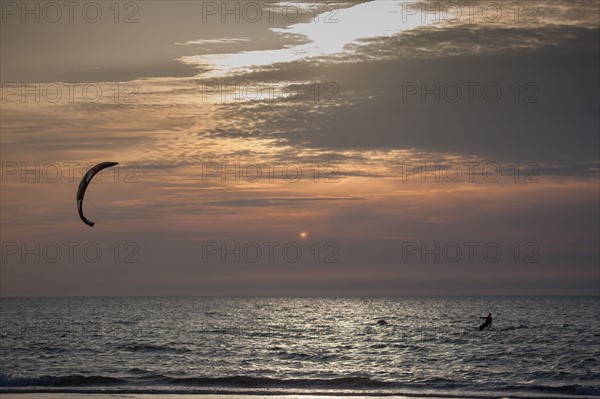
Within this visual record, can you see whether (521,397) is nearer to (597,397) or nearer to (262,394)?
(597,397)

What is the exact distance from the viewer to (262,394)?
34.3 m

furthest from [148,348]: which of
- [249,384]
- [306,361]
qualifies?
[249,384]

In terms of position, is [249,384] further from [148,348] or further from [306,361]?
[148,348]

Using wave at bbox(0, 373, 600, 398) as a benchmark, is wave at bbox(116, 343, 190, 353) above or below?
below

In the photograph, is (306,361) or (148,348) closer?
(306,361)

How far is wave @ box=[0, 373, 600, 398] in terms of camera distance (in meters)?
37.6

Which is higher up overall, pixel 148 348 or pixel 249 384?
pixel 249 384

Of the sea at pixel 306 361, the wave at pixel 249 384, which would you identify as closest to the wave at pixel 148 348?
the sea at pixel 306 361

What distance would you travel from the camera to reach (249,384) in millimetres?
39281

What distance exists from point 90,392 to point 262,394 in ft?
25.5

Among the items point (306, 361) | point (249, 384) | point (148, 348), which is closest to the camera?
point (249, 384)

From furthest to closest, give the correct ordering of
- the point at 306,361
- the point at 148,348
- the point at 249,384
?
the point at 148,348
the point at 306,361
the point at 249,384

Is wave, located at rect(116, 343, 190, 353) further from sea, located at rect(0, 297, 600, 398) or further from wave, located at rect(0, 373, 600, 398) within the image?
wave, located at rect(0, 373, 600, 398)

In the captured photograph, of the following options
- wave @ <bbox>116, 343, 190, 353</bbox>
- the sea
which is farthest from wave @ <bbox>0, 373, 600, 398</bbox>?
wave @ <bbox>116, 343, 190, 353</bbox>
